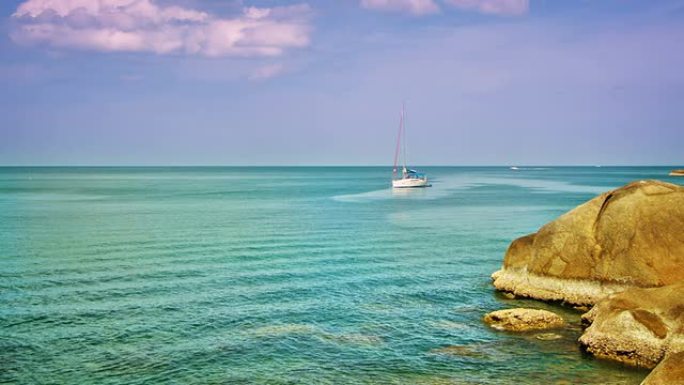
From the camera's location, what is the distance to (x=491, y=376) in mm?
18984

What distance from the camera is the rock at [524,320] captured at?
23.7 meters

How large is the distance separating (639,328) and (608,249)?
7.55 metres

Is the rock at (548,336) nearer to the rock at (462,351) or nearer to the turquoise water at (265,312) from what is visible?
the turquoise water at (265,312)

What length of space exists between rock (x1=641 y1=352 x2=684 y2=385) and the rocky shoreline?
3894 mm

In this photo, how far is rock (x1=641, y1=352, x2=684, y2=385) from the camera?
15.7m

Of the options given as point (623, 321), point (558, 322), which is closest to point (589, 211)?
point (558, 322)

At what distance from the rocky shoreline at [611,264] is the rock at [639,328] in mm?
32

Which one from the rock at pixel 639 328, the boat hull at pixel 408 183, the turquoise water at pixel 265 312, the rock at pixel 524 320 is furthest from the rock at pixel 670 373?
the boat hull at pixel 408 183

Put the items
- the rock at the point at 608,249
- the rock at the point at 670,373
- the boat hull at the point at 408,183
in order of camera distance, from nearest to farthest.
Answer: the rock at the point at 670,373 → the rock at the point at 608,249 → the boat hull at the point at 408,183

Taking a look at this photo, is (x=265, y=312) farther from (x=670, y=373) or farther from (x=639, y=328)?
(x=670, y=373)

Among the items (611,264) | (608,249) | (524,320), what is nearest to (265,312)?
(524,320)

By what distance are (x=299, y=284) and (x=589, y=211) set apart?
14.5 m

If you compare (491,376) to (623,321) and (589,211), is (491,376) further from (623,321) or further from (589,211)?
(589,211)

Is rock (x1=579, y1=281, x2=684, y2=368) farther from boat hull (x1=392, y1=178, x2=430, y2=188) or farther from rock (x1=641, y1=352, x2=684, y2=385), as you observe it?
boat hull (x1=392, y1=178, x2=430, y2=188)
